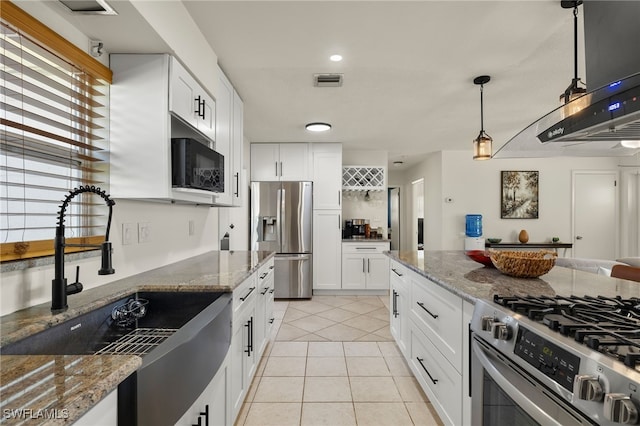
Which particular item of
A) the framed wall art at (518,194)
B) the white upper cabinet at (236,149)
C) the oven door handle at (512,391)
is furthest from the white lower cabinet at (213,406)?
the framed wall art at (518,194)

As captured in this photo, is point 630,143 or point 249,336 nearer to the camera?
point 630,143

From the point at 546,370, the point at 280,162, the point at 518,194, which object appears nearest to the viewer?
the point at 546,370

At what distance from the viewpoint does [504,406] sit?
3.63 ft

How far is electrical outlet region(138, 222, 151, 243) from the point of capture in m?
1.79

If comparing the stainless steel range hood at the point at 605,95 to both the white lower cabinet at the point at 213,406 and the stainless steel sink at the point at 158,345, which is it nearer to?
the stainless steel sink at the point at 158,345

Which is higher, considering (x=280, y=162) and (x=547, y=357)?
(x=280, y=162)

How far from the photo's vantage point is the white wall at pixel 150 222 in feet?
3.61

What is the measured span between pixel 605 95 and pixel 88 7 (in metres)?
2.07

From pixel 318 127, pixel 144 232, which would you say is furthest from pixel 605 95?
pixel 318 127

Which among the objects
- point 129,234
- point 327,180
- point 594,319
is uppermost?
point 327,180

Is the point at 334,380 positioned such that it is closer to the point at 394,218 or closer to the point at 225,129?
the point at 225,129

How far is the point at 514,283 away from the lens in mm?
1614

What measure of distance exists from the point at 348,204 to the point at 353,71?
3.34m

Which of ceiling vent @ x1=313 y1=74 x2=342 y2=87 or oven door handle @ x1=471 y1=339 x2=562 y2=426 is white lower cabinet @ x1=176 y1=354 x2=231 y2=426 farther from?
ceiling vent @ x1=313 y1=74 x2=342 y2=87
